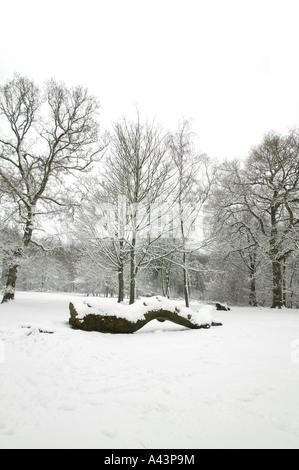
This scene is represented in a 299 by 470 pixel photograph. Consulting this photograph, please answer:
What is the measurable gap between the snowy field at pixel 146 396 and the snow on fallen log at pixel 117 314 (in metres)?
1.81

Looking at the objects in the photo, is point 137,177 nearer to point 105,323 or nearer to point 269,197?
point 105,323

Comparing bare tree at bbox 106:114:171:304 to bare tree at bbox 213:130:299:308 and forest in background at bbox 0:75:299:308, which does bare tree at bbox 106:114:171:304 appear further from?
bare tree at bbox 213:130:299:308

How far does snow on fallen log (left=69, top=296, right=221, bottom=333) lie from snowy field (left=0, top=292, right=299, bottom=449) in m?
1.81

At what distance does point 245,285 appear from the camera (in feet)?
68.8

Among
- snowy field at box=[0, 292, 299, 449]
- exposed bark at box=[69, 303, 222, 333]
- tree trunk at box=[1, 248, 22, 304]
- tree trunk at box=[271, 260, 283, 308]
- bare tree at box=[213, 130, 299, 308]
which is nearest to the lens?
snowy field at box=[0, 292, 299, 449]

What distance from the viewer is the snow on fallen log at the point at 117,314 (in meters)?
7.00

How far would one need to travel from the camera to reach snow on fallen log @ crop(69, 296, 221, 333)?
6996mm

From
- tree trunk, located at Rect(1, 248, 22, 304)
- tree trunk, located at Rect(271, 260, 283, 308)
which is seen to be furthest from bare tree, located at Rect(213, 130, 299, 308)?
tree trunk, located at Rect(1, 248, 22, 304)

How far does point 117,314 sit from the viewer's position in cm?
713

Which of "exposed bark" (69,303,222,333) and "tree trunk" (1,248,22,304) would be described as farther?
"tree trunk" (1,248,22,304)

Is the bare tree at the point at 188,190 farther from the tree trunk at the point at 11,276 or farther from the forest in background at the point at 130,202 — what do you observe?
the tree trunk at the point at 11,276

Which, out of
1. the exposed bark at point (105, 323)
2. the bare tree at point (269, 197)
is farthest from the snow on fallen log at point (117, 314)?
the bare tree at point (269, 197)

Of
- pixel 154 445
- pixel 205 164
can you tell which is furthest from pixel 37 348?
pixel 205 164

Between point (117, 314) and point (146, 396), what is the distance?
4.50 metres
